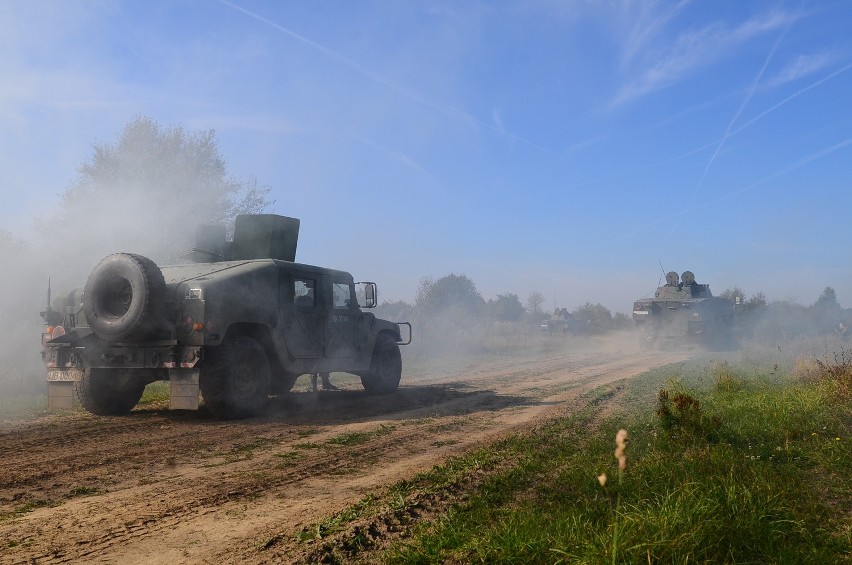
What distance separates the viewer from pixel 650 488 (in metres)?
4.40

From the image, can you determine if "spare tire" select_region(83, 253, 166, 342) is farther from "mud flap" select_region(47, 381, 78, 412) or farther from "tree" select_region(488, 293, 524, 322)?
"tree" select_region(488, 293, 524, 322)

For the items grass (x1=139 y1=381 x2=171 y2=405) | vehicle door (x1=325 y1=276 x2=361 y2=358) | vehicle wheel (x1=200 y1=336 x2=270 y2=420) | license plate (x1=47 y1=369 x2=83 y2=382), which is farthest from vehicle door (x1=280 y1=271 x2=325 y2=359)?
license plate (x1=47 y1=369 x2=83 y2=382)

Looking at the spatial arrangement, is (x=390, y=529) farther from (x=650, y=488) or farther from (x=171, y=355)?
(x=171, y=355)

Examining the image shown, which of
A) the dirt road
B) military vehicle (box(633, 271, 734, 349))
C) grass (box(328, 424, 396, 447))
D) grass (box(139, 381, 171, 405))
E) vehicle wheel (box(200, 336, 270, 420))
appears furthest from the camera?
military vehicle (box(633, 271, 734, 349))

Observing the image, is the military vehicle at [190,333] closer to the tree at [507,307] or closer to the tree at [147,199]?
the tree at [147,199]

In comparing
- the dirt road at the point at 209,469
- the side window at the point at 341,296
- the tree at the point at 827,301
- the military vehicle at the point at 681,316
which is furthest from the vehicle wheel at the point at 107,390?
the tree at the point at 827,301

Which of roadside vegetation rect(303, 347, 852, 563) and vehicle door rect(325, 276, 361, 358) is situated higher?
vehicle door rect(325, 276, 361, 358)

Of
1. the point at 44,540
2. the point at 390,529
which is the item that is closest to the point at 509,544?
the point at 390,529

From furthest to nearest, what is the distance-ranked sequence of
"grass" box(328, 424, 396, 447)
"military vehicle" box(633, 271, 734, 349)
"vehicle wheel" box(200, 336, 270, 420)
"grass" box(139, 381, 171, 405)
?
"military vehicle" box(633, 271, 734, 349) → "grass" box(139, 381, 171, 405) → "vehicle wheel" box(200, 336, 270, 420) → "grass" box(328, 424, 396, 447)

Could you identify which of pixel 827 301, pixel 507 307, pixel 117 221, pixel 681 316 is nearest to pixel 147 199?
pixel 117 221

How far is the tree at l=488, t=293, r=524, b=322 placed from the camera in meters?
A: 85.6

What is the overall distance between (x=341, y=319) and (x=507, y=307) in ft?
258

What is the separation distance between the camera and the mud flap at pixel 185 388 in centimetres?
838

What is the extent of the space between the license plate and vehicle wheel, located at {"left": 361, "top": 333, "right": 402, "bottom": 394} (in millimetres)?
4732
